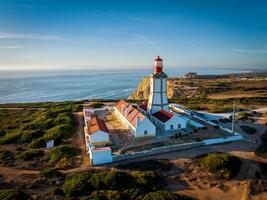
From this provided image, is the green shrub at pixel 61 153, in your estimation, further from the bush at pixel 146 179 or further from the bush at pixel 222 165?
the bush at pixel 222 165

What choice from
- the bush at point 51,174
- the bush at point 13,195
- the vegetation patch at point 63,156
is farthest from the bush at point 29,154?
the bush at point 13,195

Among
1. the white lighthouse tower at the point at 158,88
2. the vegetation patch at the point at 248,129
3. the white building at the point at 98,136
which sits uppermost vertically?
the white lighthouse tower at the point at 158,88

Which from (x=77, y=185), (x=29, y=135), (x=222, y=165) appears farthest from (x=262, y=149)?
(x=29, y=135)

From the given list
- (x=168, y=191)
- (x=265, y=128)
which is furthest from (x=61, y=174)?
(x=265, y=128)

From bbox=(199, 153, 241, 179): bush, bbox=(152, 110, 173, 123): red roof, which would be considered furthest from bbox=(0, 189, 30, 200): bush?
bbox=(152, 110, 173, 123): red roof

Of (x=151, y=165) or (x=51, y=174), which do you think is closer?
(x=51, y=174)

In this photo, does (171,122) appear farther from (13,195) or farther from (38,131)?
(13,195)
